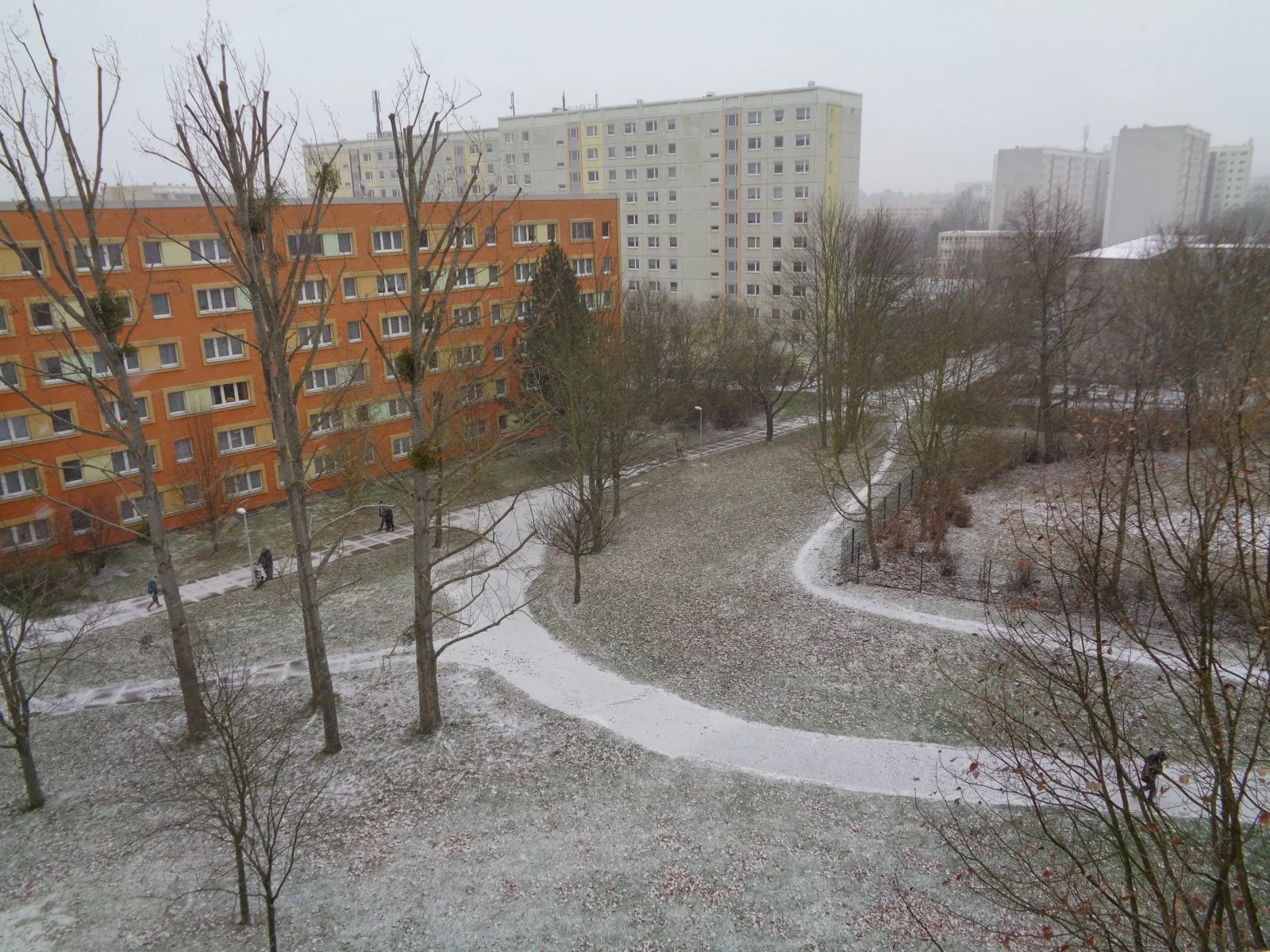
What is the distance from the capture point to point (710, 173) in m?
60.4

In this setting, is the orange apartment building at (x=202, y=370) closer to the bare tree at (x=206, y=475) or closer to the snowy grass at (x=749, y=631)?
the bare tree at (x=206, y=475)

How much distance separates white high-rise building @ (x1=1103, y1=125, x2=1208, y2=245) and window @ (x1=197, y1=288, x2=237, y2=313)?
99.6 m

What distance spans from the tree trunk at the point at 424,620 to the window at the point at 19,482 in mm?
19295

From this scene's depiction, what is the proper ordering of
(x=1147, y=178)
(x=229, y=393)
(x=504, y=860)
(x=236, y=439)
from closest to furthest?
(x=504, y=860)
(x=229, y=393)
(x=236, y=439)
(x=1147, y=178)

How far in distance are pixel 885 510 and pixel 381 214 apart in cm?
2307

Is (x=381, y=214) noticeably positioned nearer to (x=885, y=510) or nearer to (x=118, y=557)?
(x=118, y=557)

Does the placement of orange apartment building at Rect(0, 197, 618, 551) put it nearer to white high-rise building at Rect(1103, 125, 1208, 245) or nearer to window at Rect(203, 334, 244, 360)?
window at Rect(203, 334, 244, 360)

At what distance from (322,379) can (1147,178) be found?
10491 cm

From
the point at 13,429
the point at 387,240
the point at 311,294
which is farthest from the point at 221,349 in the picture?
the point at 387,240

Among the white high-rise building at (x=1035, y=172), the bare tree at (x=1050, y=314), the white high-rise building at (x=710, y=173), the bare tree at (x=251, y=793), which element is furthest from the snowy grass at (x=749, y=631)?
the white high-rise building at (x=1035, y=172)

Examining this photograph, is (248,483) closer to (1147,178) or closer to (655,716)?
(655,716)

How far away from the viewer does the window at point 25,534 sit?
26.5 meters

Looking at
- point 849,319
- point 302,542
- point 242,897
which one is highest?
point 849,319

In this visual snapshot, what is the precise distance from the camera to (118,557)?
89.9ft
